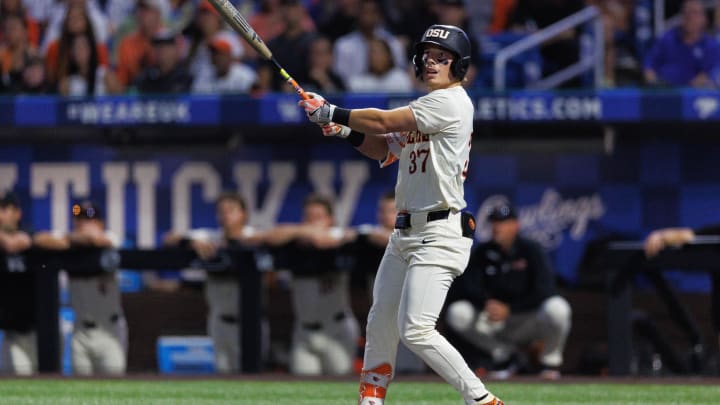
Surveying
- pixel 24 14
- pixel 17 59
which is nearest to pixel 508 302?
pixel 17 59

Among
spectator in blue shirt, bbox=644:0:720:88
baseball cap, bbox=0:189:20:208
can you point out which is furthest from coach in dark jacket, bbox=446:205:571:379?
baseball cap, bbox=0:189:20:208

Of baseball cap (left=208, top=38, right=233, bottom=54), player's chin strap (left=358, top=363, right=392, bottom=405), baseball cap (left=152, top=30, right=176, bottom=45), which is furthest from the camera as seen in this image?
baseball cap (left=152, top=30, right=176, bottom=45)

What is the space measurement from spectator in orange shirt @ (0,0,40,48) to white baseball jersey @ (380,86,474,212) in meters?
8.13

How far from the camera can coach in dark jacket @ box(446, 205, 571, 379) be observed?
1008 cm

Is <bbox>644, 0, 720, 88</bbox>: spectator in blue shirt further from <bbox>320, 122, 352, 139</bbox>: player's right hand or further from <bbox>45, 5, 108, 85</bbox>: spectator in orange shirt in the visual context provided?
<bbox>320, 122, 352, 139</bbox>: player's right hand

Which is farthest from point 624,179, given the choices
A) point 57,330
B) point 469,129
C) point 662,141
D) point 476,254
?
point 469,129

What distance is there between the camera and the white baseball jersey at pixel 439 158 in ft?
20.2

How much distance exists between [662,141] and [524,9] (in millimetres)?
2062

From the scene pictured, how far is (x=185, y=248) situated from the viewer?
10.6m

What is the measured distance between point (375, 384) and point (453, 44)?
1517 millimetres

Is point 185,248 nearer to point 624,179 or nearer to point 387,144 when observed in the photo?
point 624,179

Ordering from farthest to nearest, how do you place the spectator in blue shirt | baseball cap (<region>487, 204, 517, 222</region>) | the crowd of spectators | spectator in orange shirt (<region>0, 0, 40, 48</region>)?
1. spectator in orange shirt (<region>0, 0, 40, 48</region>)
2. the crowd of spectators
3. the spectator in blue shirt
4. baseball cap (<region>487, 204, 517, 222</region>)

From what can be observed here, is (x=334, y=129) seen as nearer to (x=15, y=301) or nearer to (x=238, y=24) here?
(x=238, y=24)

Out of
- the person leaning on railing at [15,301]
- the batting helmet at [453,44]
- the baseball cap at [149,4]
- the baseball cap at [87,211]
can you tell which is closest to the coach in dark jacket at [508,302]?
the baseball cap at [87,211]
